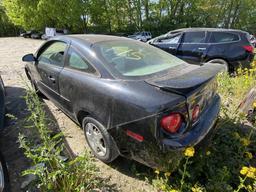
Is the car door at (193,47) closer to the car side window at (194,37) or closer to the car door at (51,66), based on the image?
the car side window at (194,37)

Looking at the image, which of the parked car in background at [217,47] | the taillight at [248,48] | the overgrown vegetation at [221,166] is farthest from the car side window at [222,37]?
the overgrown vegetation at [221,166]

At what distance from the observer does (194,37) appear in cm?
670

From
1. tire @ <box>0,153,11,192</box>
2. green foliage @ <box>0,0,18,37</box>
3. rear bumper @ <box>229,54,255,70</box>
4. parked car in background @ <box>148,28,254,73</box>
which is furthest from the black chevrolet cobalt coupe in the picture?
green foliage @ <box>0,0,18,37</box>

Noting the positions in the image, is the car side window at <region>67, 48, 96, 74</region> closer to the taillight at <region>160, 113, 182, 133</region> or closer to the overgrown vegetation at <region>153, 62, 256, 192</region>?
the taillight at <region>160, 113, 182, 133</region>

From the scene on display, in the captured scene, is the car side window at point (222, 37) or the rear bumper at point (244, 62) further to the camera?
the car side window at point (222, 37)

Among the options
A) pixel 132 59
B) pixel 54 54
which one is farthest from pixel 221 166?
pixel 54 54

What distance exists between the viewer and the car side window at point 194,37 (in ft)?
21.5

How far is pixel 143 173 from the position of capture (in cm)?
257

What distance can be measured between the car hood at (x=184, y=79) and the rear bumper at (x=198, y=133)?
42cm

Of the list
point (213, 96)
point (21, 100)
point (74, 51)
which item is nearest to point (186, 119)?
point (213, 96)

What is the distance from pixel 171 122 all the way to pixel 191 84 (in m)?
0.42

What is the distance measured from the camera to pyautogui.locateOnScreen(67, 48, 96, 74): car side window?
264 cm

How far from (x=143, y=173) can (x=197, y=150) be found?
68 cm

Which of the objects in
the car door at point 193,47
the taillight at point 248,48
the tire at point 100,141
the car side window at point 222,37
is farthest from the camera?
the car door at point 193,47
